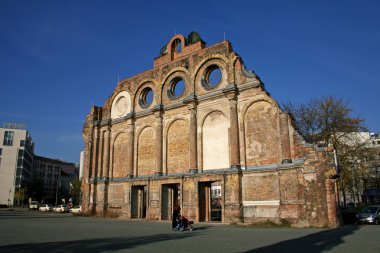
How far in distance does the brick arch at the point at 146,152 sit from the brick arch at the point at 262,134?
871 centimetres

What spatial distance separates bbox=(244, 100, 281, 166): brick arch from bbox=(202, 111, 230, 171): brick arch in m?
1.60

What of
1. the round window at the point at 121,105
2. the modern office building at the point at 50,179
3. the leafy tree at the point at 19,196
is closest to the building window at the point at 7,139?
the leafy tree at the point at 19,196

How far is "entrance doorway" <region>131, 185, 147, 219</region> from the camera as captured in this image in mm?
26680

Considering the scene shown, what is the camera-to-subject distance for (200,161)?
75.5ft

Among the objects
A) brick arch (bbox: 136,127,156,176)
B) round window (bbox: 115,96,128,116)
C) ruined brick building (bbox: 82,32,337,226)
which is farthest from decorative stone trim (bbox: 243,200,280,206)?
round window (bbox: 115,96,128,116)

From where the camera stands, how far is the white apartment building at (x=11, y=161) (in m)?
76.8

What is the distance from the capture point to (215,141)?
897 inches

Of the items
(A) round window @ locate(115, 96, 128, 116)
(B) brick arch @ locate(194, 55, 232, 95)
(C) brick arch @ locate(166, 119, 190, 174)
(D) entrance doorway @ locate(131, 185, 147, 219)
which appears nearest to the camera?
(B) brick arch @ locate(194, 55, 232, 95)

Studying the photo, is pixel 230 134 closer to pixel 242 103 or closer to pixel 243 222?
pixel 242 103

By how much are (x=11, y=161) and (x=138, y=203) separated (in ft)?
209

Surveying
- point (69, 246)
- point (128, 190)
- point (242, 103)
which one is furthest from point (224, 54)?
point (69, 246)

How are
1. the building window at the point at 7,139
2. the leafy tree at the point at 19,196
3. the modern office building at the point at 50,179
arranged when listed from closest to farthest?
the leafy tree at the point at 19,196
the building window at the point at 7,139
the modern office building at the point at 50,179

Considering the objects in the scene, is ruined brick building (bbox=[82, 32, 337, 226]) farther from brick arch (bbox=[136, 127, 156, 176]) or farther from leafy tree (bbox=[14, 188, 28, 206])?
leafy tree (bbox=[14, 188, 28, 206])

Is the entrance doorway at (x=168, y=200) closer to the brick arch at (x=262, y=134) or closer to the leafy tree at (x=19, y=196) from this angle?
the brick arch at (x=262, y=134)
